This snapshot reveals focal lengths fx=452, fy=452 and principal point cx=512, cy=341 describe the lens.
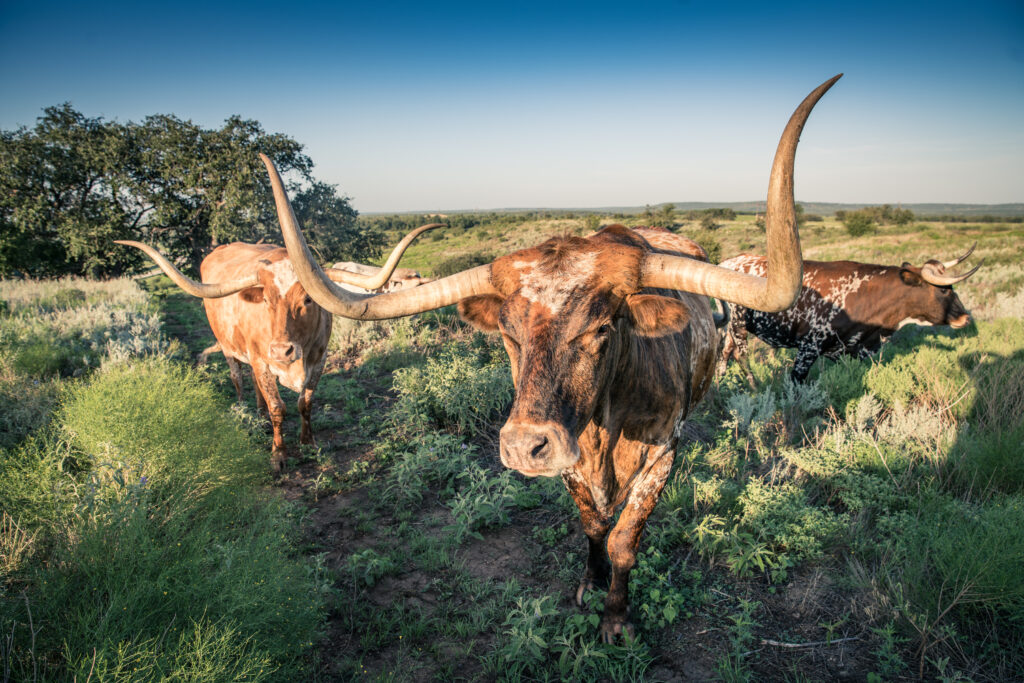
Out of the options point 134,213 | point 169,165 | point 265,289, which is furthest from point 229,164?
point 265,289

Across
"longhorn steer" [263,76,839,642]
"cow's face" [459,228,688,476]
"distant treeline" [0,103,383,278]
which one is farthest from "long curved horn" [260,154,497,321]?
"distant treeline" [0,103,383,278]

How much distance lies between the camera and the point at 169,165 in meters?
21.7

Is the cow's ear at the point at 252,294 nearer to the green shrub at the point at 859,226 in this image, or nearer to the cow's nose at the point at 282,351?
the cow's nose at the point at 282,351

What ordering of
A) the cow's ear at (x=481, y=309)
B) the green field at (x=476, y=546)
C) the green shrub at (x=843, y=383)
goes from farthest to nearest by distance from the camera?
the green shrub at (x=843, y=383)
the cow's ear at (x=481, y=309)
the green field at (x=476, y=546)

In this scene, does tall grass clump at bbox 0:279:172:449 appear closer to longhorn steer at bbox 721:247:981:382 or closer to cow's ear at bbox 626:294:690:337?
cow's ear at bbox 626:294:690:337

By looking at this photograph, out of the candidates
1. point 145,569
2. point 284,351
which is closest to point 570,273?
point 145,569

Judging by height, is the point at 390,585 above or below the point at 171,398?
below

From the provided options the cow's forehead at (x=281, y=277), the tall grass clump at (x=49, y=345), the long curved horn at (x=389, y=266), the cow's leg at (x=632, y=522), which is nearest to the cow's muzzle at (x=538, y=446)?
the cow's leg at (x=632, y=522)

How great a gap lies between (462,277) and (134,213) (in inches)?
1094

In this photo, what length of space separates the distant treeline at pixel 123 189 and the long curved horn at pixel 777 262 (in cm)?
2137

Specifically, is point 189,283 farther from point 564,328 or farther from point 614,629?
point 614,629

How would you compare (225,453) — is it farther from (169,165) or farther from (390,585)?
(169,165)

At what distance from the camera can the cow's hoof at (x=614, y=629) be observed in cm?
279

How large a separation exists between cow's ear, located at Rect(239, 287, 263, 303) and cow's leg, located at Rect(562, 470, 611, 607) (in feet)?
13.1
